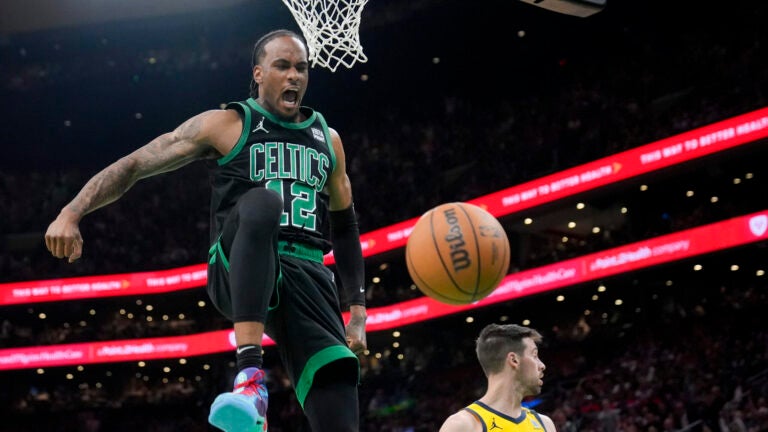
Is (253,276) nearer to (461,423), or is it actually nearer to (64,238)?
(64,238)

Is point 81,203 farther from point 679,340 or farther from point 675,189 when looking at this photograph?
point 675,189

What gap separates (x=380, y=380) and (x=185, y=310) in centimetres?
741

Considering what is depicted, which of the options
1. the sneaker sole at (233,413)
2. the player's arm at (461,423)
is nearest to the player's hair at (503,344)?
the player's arm at (461,423)

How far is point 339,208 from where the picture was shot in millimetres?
3607

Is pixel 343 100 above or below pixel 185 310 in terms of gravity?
→ above

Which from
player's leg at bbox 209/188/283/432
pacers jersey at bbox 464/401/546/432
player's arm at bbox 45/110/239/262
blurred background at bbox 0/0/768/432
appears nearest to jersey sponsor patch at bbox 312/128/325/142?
player's arm at bbox 45/110/239/262

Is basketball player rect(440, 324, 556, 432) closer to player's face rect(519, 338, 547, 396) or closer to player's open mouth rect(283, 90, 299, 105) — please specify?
player's face rect(519, 338, 547, 396)

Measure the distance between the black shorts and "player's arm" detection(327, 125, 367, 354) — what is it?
0.97 ft

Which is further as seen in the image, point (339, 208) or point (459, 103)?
point (459, 103)

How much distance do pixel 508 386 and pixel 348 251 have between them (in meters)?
1.95

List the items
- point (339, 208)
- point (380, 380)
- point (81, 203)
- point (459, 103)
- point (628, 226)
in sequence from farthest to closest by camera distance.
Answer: point (459, 103) < point (380, 380) < point (628, 226) < point (339, 208) < point (81, 203)

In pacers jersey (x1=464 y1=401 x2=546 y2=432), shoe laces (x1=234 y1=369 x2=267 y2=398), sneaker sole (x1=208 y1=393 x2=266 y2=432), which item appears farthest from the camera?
pacers jersey (x1=464 y1=401 x2=546 y2=432)

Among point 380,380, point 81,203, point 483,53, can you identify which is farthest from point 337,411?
point 483,53

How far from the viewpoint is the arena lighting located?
16.4m
